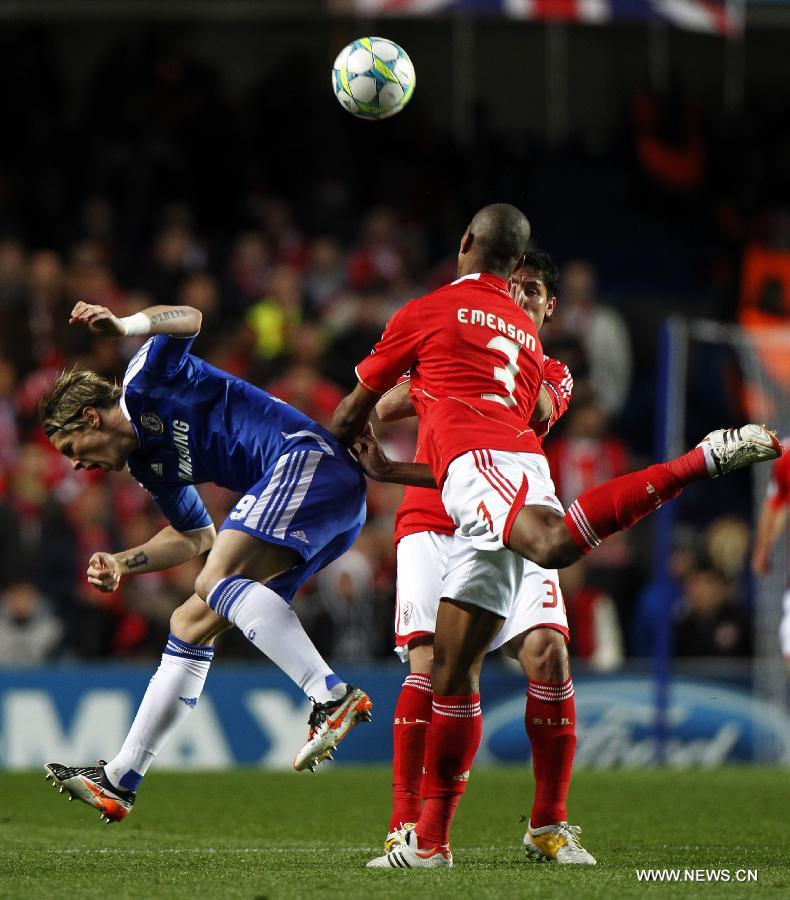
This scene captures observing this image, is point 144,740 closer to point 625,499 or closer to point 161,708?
point 161,708

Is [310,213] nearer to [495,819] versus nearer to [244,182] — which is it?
[244,182]

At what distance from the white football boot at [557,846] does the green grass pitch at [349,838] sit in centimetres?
10

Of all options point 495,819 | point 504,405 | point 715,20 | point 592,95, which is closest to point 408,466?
point 504,405

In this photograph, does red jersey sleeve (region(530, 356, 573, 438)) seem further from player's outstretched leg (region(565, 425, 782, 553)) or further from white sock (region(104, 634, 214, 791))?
white sock (region(104, 634, 214, 791))

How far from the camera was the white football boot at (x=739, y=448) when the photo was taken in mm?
5172

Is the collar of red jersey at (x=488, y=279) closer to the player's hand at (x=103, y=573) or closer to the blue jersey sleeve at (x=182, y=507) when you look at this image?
the blue jersey sleeve at (x=182, y=507)

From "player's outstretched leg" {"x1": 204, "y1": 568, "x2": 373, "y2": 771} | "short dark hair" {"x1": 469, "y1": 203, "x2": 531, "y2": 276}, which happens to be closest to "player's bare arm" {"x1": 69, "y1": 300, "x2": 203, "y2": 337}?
"player's outstretched leg" {"x1": 204, "y1": 568, "x2": 373, "y2": 771}

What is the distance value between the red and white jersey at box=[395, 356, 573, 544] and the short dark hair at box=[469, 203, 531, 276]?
521 millimetres

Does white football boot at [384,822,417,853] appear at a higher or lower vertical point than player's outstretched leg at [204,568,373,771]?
lower

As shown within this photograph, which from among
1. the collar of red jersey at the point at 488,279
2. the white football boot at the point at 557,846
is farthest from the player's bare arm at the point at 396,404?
the white football boot at the point at 557,846

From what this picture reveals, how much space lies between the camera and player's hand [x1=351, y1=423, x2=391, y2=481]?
6.03 metres

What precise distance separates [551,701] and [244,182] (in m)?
12.4

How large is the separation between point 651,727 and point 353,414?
7048mm

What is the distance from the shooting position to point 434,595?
243 inches
